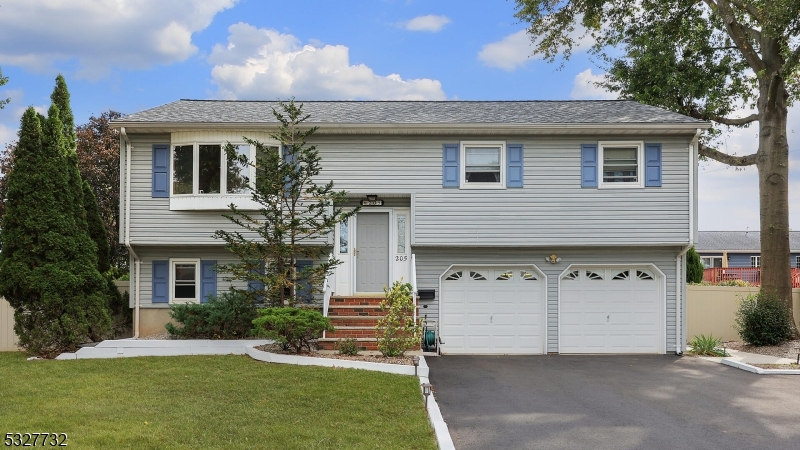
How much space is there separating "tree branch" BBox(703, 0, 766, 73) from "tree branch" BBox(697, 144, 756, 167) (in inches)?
123

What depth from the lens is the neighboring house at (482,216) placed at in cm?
1299

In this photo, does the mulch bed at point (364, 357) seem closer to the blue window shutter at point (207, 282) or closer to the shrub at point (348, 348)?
the shrub at point (348, 348)

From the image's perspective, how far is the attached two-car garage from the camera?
1345 cm

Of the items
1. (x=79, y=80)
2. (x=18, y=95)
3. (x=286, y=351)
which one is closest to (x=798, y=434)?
(x=286, y=351)

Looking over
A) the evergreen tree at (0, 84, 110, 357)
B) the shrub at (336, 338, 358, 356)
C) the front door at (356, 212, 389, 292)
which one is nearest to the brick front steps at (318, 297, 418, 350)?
the shrub at (336, 338, 358, 356)

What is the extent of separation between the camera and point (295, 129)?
1268 centimetres

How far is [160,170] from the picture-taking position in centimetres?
1311

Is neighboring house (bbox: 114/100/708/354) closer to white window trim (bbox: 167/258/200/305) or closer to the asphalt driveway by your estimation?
white window trim (bbox: 167/258/200/305)

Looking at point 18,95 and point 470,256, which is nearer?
point 470,256

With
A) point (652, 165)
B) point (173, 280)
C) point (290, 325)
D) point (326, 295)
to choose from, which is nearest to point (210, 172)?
point (173, 280)

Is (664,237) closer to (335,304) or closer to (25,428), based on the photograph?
(335,304)

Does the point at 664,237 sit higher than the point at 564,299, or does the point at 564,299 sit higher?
the point at 664,237

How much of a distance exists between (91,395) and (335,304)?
555 cm

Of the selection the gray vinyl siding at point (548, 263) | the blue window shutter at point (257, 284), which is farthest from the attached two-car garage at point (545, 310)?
the blue window shutter at point (257, 284)
